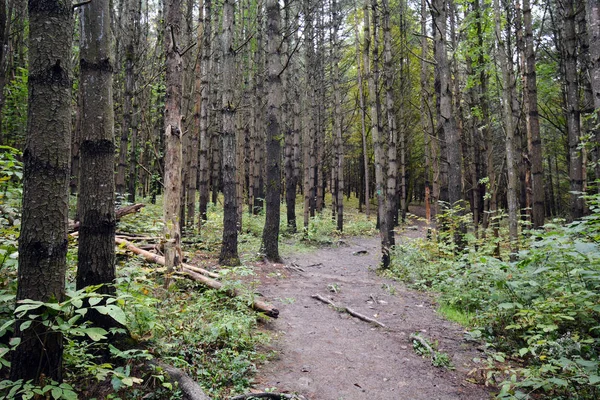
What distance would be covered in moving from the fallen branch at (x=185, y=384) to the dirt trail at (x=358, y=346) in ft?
2.55

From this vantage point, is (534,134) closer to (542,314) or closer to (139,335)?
(542,314)

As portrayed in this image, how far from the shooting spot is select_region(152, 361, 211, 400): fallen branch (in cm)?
277

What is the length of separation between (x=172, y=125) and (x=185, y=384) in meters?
3.75

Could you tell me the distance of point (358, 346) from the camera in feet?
15.9

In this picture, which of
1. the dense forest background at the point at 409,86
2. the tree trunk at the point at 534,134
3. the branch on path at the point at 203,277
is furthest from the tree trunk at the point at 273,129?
the tree trunk at the point at 534,134

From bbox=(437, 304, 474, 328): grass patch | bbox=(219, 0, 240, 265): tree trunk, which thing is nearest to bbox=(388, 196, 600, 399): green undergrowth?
bbox=(437, 304, 474, 328): grass patch

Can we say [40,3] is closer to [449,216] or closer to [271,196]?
[271,196]

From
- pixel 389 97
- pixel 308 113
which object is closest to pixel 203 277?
pixel 389 97

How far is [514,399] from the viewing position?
3.11 meters

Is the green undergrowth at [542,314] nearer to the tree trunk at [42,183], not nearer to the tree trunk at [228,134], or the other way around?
the tree trunk at [42,183]

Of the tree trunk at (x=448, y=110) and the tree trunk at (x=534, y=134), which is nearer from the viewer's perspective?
the tree trunk at (x=448, y=110)

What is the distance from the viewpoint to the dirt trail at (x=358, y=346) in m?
3.68

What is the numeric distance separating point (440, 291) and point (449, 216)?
6.77 feet

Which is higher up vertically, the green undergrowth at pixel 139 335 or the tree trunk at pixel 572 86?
the tree trunk at pixel 572 86
